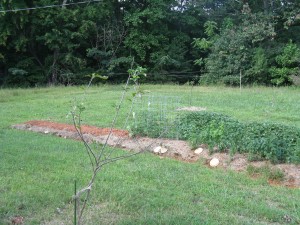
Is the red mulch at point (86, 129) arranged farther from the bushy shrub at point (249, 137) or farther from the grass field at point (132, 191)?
the bushy shrub at point (249, 137)

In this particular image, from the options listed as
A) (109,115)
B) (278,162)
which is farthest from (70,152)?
(109,115)

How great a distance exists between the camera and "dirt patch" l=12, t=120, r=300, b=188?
20.3 feet

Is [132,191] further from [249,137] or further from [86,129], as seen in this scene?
[86,129]

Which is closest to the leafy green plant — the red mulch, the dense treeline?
the red mulch

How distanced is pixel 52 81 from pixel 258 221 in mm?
24624

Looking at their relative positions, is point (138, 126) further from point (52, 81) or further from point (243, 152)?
point (52, 81)

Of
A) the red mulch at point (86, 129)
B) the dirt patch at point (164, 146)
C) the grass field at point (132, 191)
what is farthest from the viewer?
the red mulch at point (86, 129)

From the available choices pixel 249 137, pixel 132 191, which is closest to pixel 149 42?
pixel 249 137

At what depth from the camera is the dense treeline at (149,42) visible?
26328 mm

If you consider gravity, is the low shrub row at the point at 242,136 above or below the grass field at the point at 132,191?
above

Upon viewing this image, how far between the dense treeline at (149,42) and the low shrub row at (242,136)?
1732cm

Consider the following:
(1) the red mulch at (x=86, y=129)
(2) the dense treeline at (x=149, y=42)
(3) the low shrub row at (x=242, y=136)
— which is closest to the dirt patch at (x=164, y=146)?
(1) the red mulch at (x=86, y=129)

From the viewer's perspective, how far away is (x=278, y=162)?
6.43 metres

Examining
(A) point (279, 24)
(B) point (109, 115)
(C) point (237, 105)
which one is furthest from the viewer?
(A) point (279, 24)
